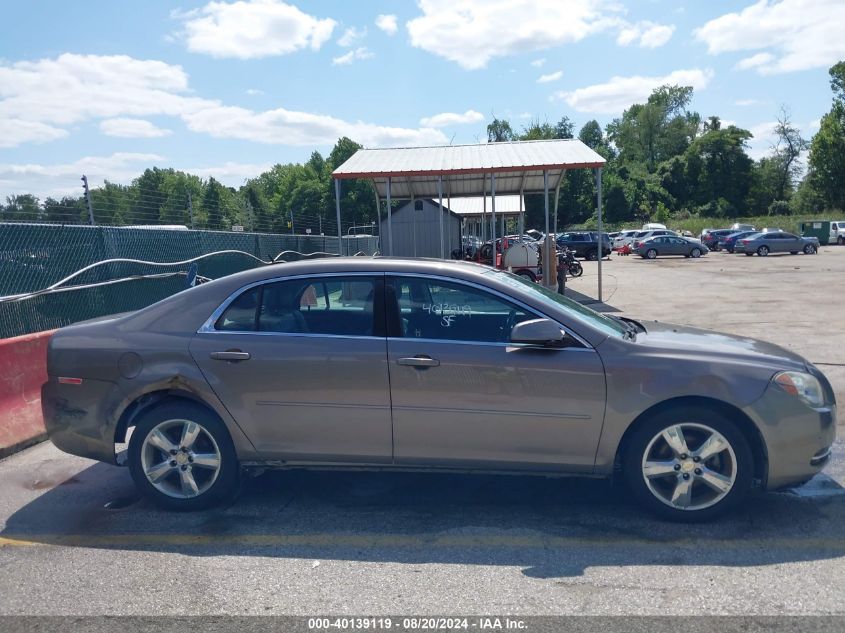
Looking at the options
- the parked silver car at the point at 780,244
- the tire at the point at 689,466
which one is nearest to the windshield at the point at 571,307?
the tire at the point at 689,466

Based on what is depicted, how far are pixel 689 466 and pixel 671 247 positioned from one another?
40755 millimetres

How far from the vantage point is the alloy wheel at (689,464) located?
161 inches

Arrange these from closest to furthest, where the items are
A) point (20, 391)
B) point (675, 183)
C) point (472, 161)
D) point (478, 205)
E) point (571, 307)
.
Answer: point (571, 307)
point (20, 391)
point (472, 161)
point (478, 205)
point (675, 183)

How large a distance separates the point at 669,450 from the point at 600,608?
48.1 inches

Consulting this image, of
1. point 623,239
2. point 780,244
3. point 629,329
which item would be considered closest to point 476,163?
point 629,329

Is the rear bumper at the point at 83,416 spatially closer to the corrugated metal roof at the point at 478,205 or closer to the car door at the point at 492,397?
the car door at the point at 492,397

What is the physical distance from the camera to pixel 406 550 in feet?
12.8

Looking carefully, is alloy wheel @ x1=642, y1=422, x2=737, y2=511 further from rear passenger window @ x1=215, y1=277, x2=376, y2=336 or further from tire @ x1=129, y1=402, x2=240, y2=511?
tire @ x1=129, y1=402, x2=240, y2=511

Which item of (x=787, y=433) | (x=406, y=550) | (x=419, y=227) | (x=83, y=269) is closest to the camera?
(x=406, y=550)

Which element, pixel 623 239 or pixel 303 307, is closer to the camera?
pixel 303 307

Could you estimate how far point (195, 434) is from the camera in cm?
443

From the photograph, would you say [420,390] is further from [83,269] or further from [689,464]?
[83,269]

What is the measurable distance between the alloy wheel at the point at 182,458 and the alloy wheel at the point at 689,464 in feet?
8.75

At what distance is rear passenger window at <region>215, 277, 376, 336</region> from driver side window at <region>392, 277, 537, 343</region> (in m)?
0.24
